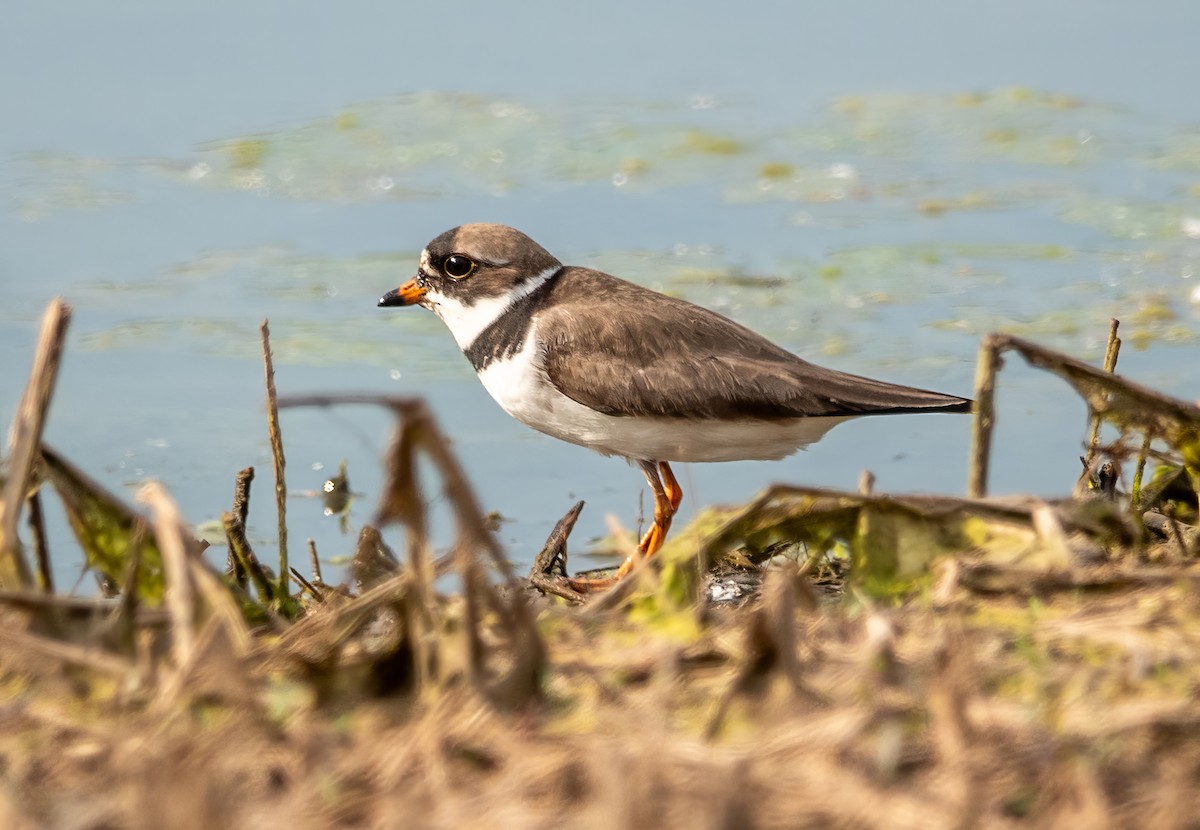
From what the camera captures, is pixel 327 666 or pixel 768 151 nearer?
pixel 327 666

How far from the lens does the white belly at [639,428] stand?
18.8 ft

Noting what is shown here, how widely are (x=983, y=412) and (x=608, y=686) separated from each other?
1359mm

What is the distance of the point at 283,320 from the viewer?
8898 millimetres

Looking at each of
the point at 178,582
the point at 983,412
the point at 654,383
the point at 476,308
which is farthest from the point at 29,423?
the point at 476,308

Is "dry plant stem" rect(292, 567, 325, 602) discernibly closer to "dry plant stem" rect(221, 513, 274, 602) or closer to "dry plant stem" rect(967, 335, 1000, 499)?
"dry plant stem" rect(221, 513, 274, 602)

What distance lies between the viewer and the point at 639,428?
576 cm

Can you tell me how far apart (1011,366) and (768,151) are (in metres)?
2.95

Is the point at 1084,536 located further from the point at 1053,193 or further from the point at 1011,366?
the point at 1053,193

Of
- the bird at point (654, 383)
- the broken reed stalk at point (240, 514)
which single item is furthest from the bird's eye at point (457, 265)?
the broken reed stalk at point (240, 514)

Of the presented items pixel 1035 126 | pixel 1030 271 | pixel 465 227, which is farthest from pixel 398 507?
pixel 1035 126

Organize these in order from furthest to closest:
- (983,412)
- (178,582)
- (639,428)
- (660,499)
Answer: (660,499), (639,428), (983,412), (178,582)

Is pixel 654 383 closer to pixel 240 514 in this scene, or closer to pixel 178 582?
pixel 240 514

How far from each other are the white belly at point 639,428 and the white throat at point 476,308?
36 centimetres

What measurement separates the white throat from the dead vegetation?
2698 mm
